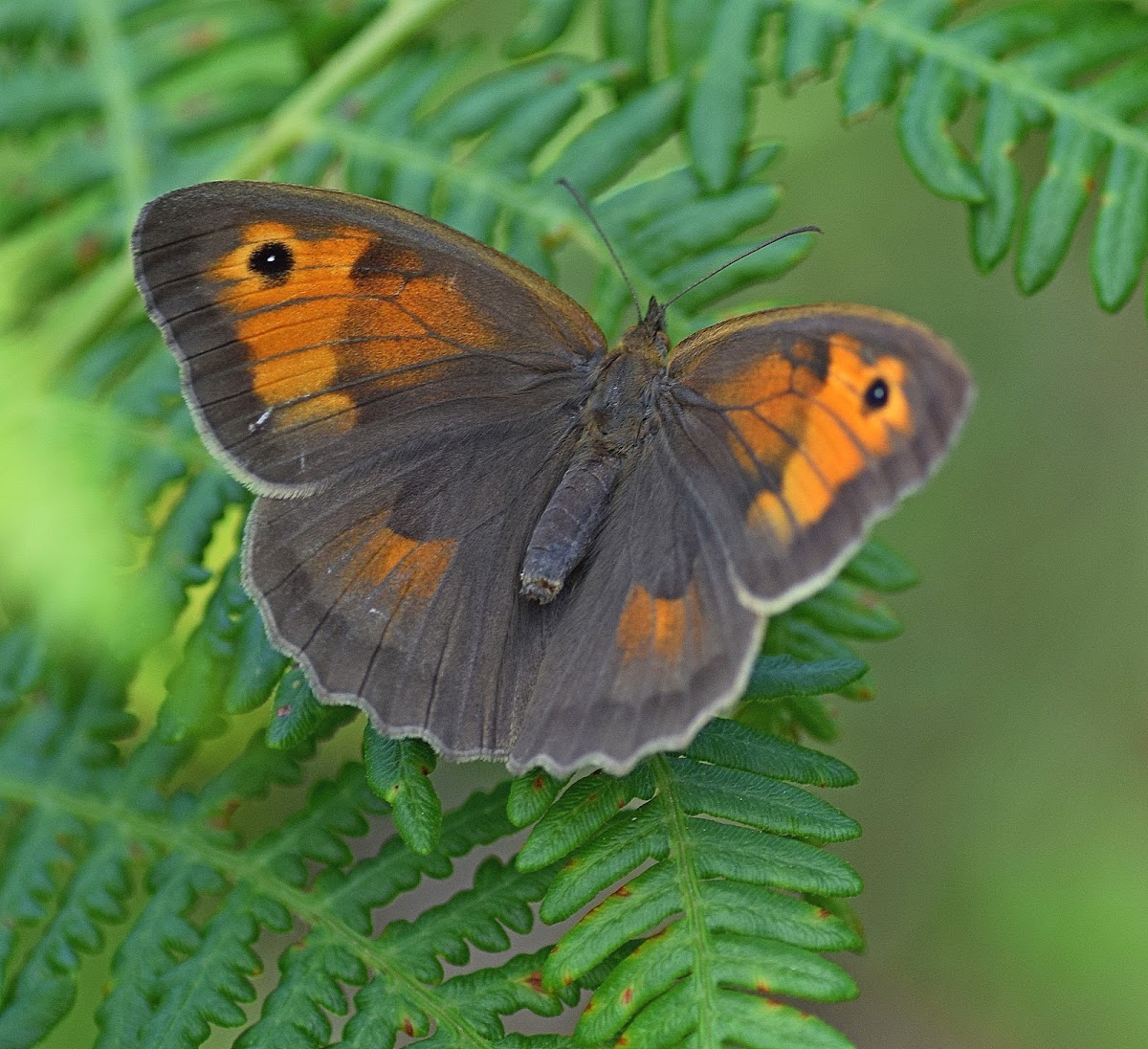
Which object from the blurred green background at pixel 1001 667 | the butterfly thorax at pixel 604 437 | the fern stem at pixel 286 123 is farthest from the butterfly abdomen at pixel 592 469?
the blurred green background at pixel 1001 667

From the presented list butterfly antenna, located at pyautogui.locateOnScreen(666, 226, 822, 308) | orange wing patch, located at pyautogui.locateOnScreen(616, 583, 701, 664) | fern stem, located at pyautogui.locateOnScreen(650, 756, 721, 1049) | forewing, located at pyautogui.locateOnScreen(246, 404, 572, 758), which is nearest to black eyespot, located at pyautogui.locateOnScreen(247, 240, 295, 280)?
forewing, located at pyautogui.locateOnScreen(246, 404, 572, 758)

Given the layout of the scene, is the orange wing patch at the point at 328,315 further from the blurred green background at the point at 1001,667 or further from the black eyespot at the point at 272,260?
the blurred green background at the point at 1001,667

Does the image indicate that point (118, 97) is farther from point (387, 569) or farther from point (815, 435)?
point (815, 435)

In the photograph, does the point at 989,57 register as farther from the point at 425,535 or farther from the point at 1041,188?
the point at 425,535

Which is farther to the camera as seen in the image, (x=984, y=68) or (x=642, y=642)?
(x=984, y=68)

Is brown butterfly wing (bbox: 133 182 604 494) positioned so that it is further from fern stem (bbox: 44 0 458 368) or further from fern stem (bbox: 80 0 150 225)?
fern stem (bbox: 80 0 150 225)

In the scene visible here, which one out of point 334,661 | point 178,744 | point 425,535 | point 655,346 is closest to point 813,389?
point 655,346

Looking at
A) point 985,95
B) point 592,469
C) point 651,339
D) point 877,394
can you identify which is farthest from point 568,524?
point 985,95
